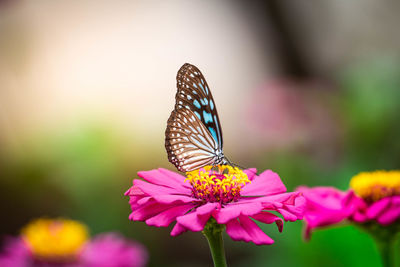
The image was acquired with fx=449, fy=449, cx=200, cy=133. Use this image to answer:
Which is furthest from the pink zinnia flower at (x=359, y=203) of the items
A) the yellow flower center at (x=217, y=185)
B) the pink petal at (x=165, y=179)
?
the pink petal at (x=165, y=179)

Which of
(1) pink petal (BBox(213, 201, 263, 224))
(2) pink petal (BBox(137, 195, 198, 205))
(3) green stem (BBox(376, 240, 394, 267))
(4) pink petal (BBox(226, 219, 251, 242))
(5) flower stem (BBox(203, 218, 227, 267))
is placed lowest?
(3) green stem (BBox(376, 240, 394, 267))

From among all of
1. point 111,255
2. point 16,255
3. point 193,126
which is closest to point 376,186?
point 193,126

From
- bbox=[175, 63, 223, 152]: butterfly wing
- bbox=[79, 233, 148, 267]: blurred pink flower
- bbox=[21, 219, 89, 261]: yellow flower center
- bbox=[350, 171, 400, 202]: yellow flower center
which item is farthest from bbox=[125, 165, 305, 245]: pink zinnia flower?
bbox=[21, 219, 89, 261]: yellow flower center

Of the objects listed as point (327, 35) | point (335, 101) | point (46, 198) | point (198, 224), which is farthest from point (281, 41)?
point (198, 224)

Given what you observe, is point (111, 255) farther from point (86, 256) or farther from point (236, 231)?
point (236, 231)

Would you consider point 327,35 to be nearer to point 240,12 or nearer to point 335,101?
point 240,12

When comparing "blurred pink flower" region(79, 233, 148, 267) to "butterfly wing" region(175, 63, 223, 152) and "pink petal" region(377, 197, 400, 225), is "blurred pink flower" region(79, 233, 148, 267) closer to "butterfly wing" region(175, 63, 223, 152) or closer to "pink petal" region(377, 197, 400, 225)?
"butterfly wing" region(175, 63, 223, 152)

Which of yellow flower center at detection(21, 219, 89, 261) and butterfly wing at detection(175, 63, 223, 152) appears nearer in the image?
butterfly wing at detection(175, 63, 223, 152)
